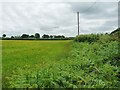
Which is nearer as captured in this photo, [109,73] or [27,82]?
[27,82]

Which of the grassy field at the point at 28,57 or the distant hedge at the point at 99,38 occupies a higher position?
the distant hedge at the point at 99,38

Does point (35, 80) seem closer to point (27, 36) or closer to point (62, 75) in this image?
point (62, 75)

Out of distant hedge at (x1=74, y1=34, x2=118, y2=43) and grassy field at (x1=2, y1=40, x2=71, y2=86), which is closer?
grassy field at (x1=2, y1=40, x2=71, y2=86)

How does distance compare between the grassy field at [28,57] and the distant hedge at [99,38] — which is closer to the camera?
the grassy field at [28,57]

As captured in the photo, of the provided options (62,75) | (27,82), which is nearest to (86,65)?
(62,75)

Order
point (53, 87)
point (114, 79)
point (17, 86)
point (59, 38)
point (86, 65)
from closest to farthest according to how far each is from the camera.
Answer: point (53, 87)
point (17, 86)
point (114, 79)
point (86, 65)
point (59, 38)

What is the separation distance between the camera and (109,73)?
6.04m

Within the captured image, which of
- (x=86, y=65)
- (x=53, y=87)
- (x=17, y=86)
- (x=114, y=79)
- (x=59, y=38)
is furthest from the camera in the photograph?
(x=59, y=38)

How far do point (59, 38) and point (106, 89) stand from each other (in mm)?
60720

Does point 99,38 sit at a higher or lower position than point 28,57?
higher

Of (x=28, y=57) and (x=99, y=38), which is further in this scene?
(x=99, y=38)

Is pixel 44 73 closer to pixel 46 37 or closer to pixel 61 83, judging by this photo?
pixel 61 83

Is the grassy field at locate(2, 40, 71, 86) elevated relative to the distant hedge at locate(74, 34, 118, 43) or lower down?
lower down

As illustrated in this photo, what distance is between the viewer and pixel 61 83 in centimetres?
518
